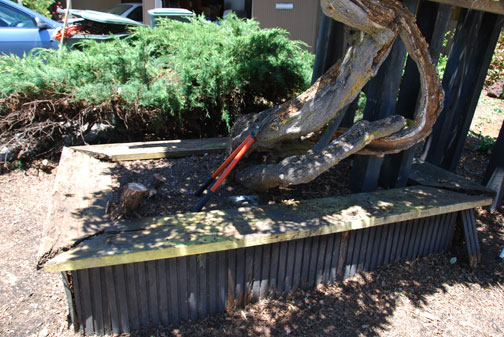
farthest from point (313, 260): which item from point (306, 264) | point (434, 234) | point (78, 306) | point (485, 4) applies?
point (485, 4)

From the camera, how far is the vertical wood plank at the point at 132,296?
9.34 feet

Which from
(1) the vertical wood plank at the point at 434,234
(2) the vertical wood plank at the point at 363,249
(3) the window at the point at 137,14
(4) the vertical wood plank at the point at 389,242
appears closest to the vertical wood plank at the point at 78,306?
(2) the vertical wood plank at the point at 363,249

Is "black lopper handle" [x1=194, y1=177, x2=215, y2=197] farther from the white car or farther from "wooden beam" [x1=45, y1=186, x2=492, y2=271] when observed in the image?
the white car

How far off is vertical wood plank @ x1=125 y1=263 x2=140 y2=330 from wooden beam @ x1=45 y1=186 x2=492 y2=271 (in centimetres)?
17

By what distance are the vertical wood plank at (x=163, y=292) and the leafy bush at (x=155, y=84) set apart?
244 centimetres

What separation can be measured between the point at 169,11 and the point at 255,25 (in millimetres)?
Result: 2439

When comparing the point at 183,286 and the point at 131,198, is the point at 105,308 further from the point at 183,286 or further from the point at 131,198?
the point at 131,198

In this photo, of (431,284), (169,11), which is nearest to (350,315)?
(431,284)

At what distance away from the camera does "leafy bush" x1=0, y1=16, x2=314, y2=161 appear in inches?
186

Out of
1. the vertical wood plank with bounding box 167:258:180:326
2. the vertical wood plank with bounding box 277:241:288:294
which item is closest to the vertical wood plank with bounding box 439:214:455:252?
the vertical wood plank with bounding box 277:241:288:294

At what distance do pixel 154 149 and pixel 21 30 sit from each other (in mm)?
4320

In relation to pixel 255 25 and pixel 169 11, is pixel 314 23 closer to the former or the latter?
pixel 169 11

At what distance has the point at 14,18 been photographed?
7047 millimetres

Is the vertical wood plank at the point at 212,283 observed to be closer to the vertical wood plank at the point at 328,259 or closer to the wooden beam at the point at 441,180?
the vertical wood plank at the point at 328,259
